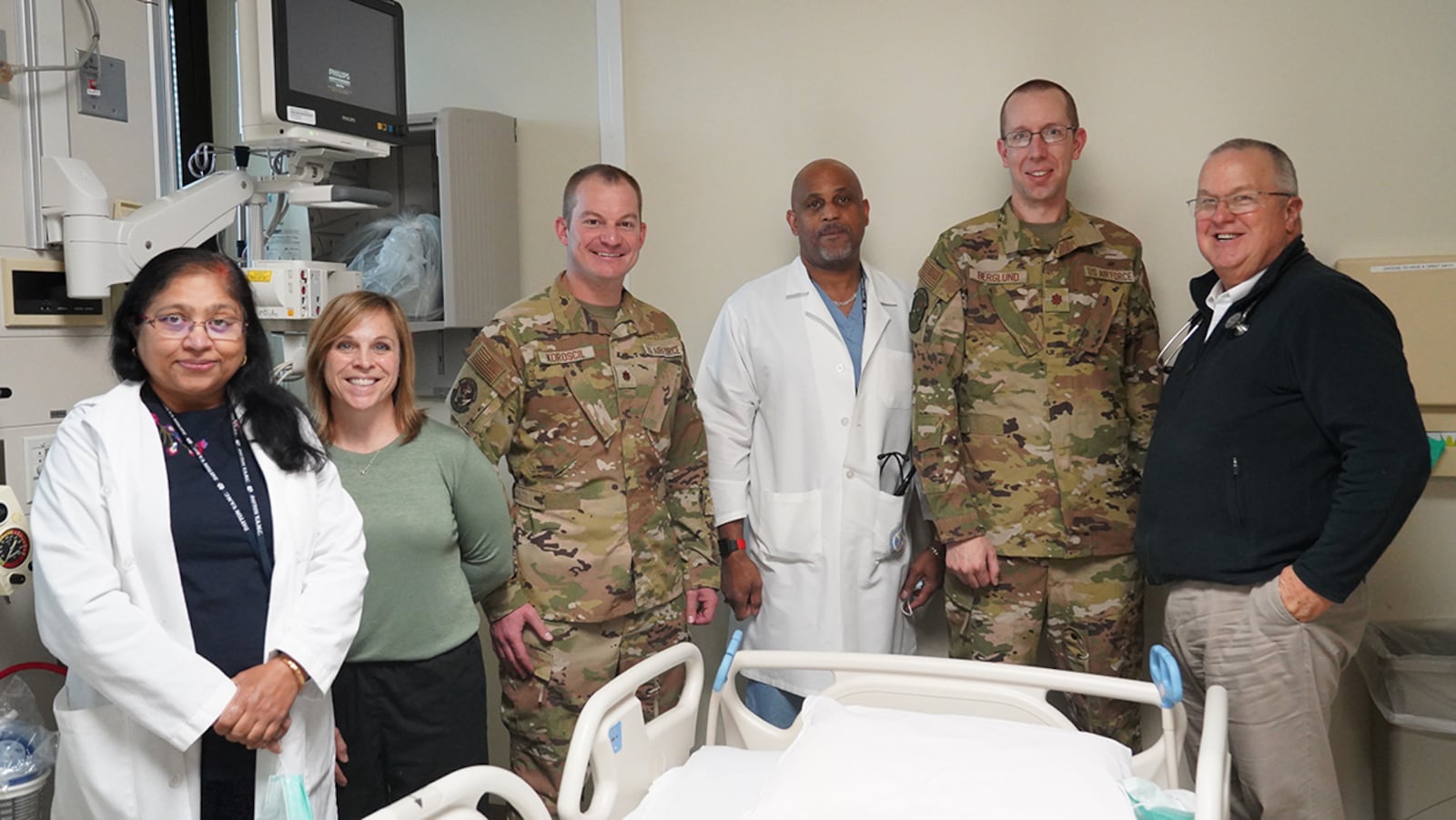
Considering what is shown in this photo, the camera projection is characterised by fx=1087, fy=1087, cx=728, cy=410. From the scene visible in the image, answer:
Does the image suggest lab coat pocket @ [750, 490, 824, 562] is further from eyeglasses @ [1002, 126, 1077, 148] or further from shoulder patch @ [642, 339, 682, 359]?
eyeglasses @ [1002, 126, 1077, 148]

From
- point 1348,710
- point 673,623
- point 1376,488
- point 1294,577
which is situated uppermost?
point 1376,488

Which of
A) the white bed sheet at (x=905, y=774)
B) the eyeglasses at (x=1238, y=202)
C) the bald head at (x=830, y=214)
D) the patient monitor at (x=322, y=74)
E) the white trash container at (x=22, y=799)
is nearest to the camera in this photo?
the white bed sheet at (x=905, y=774)

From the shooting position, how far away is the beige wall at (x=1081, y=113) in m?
2.82

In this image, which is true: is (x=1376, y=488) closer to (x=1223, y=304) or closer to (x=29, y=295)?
(x=1223, y=304)

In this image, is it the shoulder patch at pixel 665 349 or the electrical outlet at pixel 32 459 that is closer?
the electrical outlet at pixel 32 459

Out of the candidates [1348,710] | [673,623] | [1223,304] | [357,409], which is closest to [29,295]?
[357,409]

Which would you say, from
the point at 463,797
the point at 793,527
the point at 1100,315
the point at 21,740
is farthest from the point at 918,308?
the point at 21,740

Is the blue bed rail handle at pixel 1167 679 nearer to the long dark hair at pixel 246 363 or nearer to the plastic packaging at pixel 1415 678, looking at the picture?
the plastic packaging at pixel 1415 678

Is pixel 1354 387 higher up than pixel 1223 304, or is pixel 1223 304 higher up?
pixel 1223 304

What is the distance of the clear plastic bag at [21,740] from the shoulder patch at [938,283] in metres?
2.23

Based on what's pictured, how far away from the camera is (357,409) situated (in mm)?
2223

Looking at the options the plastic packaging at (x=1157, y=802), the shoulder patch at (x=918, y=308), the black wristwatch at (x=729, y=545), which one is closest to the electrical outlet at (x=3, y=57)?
the black wristwatch at (x=729, y=545)

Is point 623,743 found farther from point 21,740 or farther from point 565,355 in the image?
point 21,740

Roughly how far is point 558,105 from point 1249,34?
80.4 inches
